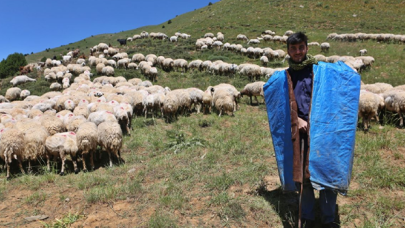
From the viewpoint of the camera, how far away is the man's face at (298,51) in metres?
2.91

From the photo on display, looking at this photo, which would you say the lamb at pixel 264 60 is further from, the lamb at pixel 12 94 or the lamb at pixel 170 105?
the lamb at pixel 12 94

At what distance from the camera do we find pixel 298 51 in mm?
2918

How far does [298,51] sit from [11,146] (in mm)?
6977

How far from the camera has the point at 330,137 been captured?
109 inches

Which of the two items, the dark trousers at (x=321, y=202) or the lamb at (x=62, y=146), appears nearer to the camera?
the dark trousers at (x=321, y=202)

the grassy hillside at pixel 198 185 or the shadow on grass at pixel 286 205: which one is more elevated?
the grassy hillside at pixel 198 185

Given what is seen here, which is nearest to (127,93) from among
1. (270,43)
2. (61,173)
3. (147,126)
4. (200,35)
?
(147,126)

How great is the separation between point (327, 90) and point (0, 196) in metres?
6.45

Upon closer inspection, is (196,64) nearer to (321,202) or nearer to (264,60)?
(264,60)

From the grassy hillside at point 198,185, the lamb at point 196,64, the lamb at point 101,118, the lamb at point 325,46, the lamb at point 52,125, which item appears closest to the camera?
the grassy hillside at point 198,185

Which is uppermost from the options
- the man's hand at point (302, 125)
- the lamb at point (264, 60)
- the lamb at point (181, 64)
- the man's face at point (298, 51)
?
the lamb at point (181, 64)

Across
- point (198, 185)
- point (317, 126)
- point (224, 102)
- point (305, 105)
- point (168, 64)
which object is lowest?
point (198, 185)

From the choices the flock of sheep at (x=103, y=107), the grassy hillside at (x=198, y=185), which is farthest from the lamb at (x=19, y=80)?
the grassy hillside at (x=198, y=185)

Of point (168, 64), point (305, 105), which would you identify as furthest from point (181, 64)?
point (305, 105)
